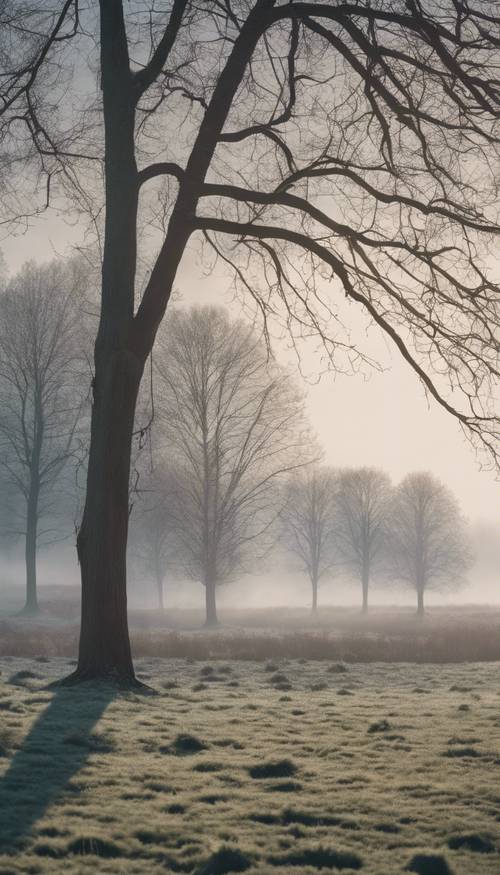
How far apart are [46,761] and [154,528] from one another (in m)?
40.9

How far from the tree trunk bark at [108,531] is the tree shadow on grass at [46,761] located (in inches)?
49.7

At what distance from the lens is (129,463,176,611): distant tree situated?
36938 millimetres

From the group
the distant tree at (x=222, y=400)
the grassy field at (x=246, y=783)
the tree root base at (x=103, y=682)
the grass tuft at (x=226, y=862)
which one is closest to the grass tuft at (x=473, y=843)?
the grassy field at (x=246, y=783)

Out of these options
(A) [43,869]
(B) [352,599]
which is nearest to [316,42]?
(A) [43,869]

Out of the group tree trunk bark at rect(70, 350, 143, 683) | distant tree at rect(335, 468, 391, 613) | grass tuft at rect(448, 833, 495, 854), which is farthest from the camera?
distant tree at rect(335, 468, 391, 613)

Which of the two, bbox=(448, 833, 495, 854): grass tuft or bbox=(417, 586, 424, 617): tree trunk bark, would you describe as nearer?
bbox=(448, 833, 495, 854): grass tuft

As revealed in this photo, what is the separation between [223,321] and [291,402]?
381cm

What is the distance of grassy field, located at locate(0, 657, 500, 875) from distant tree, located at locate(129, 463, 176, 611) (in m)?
24.7

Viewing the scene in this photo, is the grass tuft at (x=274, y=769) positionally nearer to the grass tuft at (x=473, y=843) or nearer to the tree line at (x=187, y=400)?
the grass tuft at (x=473, y=843)

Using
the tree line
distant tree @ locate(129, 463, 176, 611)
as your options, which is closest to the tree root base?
the tree line

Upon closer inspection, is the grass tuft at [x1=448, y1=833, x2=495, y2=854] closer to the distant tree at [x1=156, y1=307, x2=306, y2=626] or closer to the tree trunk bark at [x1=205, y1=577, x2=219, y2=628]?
the distant tree at [x1=156, y1=307, x2=306, y2=626]

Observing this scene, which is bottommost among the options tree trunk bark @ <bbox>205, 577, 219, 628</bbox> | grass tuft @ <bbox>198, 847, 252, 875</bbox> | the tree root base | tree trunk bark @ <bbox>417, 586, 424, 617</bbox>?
tree trunk bark @ <bbox>417, 586, 424, 617</bbox>

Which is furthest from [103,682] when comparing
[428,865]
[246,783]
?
[428,865]

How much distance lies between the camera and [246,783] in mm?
6266
